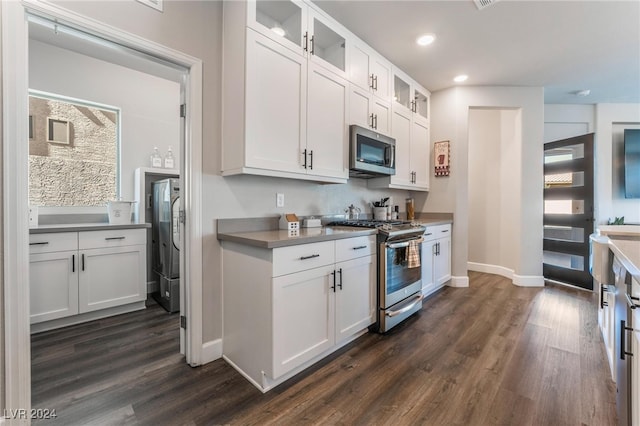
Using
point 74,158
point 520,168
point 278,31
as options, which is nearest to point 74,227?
point 74,158

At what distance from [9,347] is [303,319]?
4.81ft

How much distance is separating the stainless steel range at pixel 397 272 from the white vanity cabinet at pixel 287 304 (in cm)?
26

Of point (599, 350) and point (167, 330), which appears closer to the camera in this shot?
point (599, 350)

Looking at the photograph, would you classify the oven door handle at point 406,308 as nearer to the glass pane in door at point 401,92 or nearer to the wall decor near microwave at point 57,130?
the glass pane in door at point 401,92


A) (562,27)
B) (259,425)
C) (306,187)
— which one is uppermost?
(562,27)

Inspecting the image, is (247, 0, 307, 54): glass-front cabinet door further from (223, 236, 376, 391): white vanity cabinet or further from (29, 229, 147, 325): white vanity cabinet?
(29, 229, 147, 325): white vanity cabinet

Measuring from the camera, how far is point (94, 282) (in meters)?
2.72

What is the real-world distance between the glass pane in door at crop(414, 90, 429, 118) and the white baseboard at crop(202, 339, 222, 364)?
3.63 metres

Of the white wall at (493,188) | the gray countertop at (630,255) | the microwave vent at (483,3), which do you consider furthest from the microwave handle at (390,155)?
the white wall at (493,188)

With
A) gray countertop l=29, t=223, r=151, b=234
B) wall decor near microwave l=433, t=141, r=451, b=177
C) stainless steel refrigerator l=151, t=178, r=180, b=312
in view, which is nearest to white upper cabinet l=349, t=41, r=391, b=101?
wall decor near microwave l=433, t=141, r=451, b=177

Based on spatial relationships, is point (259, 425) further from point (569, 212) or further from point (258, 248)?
point (569, 212)

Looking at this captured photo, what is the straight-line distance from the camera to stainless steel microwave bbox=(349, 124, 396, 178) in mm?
2672

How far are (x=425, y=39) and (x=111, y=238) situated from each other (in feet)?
12.3

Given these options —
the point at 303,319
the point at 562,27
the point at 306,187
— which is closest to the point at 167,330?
the point at 303,319
